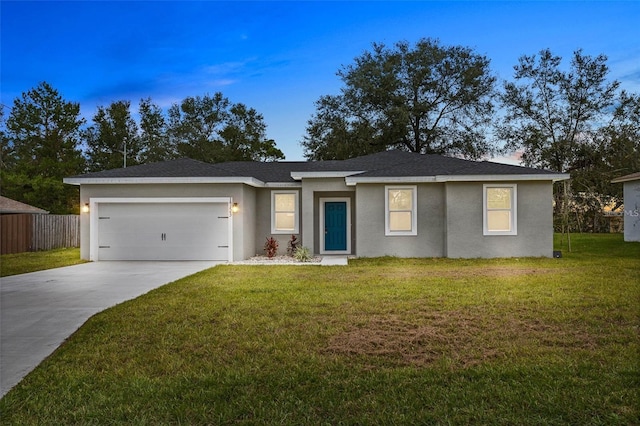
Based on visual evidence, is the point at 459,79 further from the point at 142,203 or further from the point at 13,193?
the point at 13,193

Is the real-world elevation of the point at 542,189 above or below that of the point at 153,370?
above

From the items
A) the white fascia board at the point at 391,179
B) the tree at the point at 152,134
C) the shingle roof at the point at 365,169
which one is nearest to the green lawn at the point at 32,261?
the shingle roof at the point at 365,169

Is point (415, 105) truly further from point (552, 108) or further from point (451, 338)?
point (451, 338)

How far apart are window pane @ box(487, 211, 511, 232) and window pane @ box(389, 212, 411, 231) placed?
2.47m

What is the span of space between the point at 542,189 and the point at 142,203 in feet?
40.3

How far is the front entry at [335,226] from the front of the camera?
54.7 feet

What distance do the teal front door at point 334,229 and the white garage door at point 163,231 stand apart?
12.4 feet

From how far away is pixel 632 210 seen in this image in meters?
19.4

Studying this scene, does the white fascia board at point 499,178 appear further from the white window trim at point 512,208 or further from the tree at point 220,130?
the tree at point 220,130

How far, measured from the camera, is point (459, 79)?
98.4 feet

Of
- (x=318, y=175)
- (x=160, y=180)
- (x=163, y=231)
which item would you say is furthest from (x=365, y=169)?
(x=163, y=231)

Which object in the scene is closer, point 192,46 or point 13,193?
point 192,46

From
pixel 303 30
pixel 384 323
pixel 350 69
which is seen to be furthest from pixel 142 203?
pixel 350 69

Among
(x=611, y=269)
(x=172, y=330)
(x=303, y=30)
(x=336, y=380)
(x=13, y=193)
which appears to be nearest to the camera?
(x=336, y=380)
